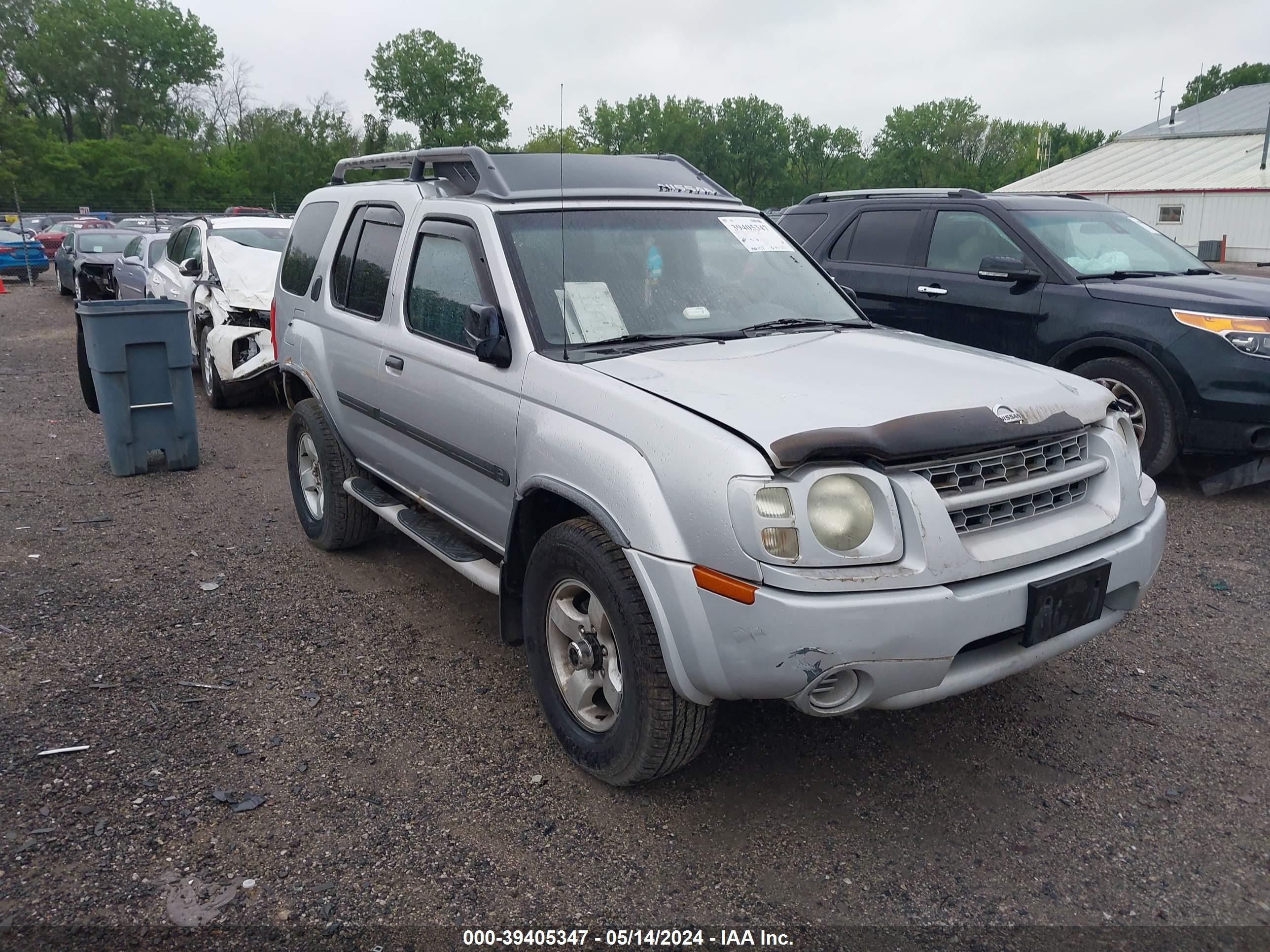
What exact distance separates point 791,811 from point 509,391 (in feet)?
5.66

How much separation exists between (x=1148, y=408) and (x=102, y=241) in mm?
20085

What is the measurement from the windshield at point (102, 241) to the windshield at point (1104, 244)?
59.4ft

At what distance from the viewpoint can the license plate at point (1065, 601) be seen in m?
2.81

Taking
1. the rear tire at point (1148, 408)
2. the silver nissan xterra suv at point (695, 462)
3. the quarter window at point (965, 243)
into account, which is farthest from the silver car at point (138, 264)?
the rear tire at point (1148, 408)

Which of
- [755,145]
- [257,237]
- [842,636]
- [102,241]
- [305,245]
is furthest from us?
[755,145]

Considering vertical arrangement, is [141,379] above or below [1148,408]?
above

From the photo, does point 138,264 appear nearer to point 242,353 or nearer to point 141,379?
point 242,353

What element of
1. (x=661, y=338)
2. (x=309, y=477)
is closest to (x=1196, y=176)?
(x=309, y=477)

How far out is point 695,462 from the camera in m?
2.70

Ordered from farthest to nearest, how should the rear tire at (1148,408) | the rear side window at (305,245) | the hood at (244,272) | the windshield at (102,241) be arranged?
1. the windshield at (102,241)
2. the hood at (244,272)
3. the rear tire at (1148,408)
4. the rear side window at (305,245)

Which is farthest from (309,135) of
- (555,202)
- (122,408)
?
(555,202)

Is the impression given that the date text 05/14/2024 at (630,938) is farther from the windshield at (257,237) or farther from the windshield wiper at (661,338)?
the windshield at (257,237)

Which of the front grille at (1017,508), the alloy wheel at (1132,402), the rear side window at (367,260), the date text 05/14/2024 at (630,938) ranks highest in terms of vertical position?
the rear side window at (367,260)

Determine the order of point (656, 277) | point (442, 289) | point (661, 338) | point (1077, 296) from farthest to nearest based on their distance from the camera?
point (1077, 296) → point (442, 289) → point (656, 277) → point (661, 338)
